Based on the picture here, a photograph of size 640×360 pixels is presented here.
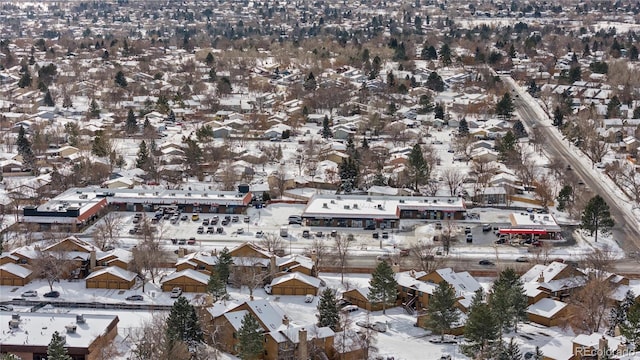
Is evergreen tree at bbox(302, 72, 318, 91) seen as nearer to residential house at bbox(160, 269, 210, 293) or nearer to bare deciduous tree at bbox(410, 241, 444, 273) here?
bare deciduous tree at bbox(410, 241, 444, 273)

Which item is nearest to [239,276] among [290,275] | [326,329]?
[290,275]

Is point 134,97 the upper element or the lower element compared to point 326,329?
lower

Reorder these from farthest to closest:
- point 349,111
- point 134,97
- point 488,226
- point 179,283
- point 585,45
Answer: point 585,45, point 134,97, point 349,111, point 488,226, point 179,283

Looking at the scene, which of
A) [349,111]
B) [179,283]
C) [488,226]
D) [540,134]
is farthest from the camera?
[349,111]

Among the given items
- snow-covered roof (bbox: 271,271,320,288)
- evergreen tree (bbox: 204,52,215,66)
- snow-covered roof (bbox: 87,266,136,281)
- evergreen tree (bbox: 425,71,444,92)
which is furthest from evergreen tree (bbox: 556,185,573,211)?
evergreen tree (bbox: 204,52,215,66)

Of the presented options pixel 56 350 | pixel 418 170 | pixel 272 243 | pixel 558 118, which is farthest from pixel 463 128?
pixel 56 350

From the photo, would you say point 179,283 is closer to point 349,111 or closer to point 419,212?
point 419,212
